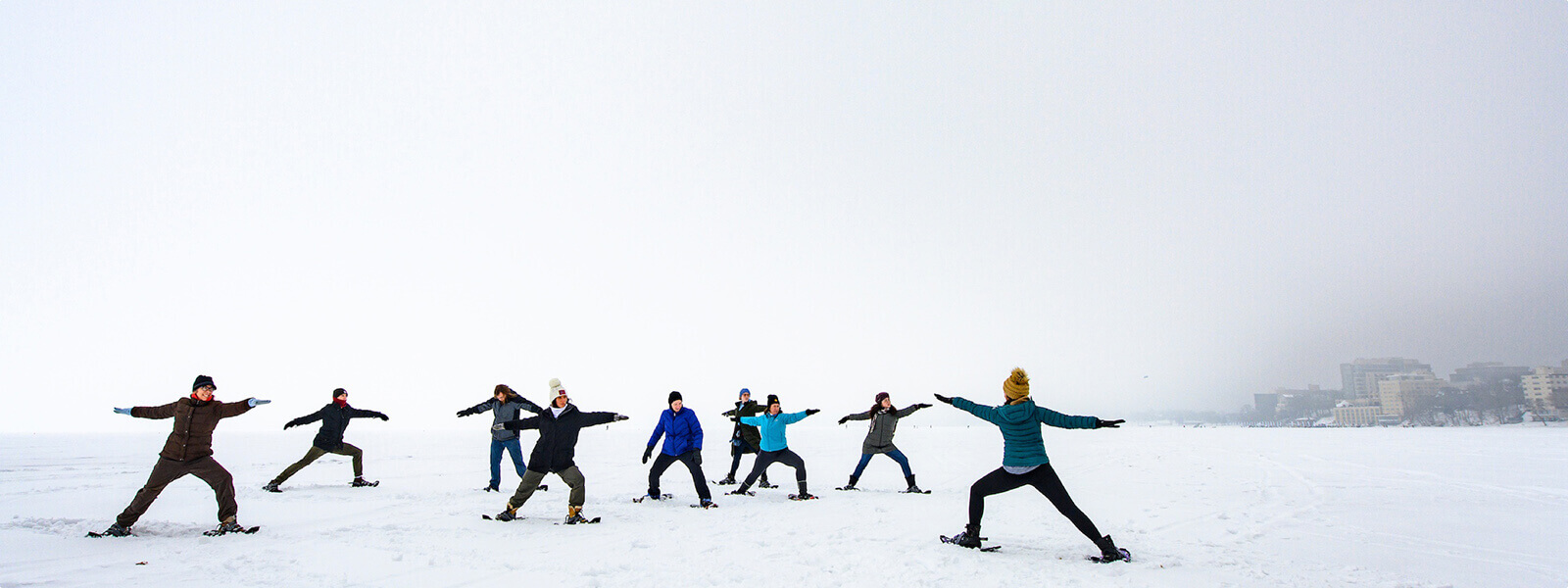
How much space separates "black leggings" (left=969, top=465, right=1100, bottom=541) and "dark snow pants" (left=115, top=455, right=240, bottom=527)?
27.3 ft

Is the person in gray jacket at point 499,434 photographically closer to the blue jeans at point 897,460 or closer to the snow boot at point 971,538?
the blue jeans at point 897,460

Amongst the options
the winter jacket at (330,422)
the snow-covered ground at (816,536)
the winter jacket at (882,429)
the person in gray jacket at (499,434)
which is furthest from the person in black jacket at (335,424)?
the winter jacket at (882,429)

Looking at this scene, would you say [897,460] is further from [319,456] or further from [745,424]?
[319,456]

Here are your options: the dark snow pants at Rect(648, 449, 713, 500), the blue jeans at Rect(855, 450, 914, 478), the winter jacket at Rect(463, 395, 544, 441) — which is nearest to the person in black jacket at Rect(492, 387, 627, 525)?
the dark snow pants at Rect(648, 449, 713, 500)

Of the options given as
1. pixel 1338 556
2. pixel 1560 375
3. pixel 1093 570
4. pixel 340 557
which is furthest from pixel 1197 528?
pixel 1560 375

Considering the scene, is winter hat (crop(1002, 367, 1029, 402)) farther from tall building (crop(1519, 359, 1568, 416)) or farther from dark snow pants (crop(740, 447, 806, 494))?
tall building (crop(1519, 359, 1568, 416))

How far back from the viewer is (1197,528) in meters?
8.46

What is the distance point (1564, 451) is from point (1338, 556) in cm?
2488

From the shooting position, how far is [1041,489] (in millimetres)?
6879

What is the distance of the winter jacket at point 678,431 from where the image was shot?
1081cm

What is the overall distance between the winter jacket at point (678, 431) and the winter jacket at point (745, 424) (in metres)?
2.66

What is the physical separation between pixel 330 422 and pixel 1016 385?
12.8 m

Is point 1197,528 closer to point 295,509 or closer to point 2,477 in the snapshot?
point 295,509

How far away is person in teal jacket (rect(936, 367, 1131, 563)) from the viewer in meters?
6.68
